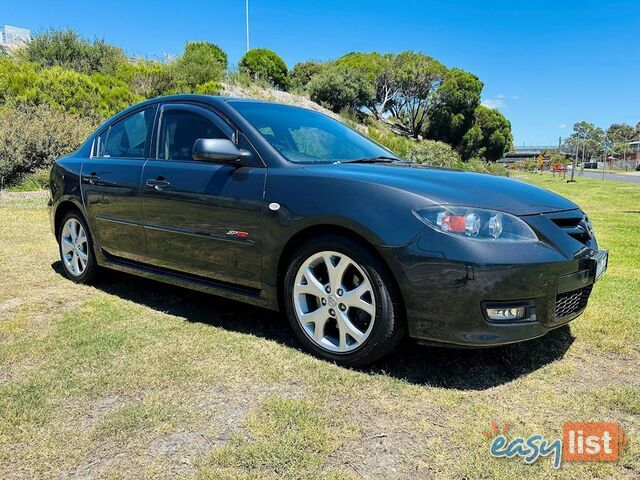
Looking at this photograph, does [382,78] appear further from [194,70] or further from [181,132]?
[181,132]

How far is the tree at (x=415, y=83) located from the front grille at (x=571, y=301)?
43541mm

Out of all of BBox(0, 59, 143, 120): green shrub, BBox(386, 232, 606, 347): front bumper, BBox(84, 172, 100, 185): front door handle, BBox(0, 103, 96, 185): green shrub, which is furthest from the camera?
BBox(0, 59, 143, 120): green shrub

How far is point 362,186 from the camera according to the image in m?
2.82

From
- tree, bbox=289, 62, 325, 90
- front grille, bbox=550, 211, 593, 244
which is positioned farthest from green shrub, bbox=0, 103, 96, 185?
tree, bbox=289, 62, 325, 90

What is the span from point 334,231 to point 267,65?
105ft

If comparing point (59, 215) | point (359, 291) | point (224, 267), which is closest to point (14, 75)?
point (59, 215)

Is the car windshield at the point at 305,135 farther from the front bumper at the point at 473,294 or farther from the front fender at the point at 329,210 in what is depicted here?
the front bumper at the point at 473,294

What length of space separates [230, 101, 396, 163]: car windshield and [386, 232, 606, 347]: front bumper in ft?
3.69

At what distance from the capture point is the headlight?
2557 millimetres

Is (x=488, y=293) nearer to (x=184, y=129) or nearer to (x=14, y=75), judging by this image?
(x=184, y=129)

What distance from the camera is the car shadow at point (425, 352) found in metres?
2.82

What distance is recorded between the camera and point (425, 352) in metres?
3.17

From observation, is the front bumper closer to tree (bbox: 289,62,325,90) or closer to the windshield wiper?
the windshield wiper

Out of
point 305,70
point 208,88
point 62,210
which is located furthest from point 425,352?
point 305,70
